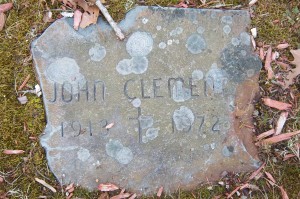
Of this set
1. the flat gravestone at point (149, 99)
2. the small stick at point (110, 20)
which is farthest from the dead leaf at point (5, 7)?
the small stick at point (110, 20)

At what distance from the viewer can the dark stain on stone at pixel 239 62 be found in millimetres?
2906

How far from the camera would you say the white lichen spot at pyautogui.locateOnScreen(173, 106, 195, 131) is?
2840 mm

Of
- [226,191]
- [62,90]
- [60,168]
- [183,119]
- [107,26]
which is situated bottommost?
[226,191]

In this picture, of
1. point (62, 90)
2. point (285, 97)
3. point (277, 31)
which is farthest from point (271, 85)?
point (62, 90)

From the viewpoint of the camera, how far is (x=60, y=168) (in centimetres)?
276

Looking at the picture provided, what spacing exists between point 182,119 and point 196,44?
20.9 inches

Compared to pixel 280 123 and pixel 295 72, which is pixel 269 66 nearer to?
pixel 295 72

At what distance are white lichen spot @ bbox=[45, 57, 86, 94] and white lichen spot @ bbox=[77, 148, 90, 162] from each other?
393 mm

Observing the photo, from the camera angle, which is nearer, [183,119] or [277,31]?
[183,119]

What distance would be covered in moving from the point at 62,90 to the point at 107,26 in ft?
1.74

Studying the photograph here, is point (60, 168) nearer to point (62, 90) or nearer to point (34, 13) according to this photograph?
point (62, 90)

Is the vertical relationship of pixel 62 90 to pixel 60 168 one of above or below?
above

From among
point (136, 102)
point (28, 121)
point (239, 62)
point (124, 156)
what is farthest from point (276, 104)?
point (28, 121)

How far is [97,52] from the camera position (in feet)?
9.25
